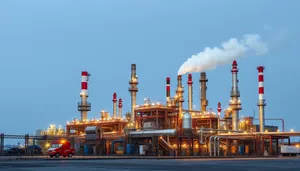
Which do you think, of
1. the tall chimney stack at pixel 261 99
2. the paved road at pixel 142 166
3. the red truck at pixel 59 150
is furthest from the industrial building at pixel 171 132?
the paved road at pixel 142 166

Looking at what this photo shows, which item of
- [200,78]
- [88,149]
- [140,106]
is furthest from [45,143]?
[200,78]

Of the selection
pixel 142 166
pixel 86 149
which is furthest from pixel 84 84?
pixel 142 166

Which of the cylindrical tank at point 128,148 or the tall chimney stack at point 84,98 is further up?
the tall chimney stack at point 84,98

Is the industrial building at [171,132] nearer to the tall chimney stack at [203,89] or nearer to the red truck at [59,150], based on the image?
the tall chimney stack at [203,89]

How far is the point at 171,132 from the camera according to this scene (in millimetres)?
76812

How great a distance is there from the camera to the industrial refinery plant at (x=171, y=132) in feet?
265

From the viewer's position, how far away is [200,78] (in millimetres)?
112625

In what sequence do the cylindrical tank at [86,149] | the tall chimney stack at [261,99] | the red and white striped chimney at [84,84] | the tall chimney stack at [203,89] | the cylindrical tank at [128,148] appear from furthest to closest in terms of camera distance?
the tall chimney stack at [203,89], the red and white striped chimney at [84,84], the tall chimney stack at [261,99], the cylindrical tank at [86,149], the cylindrical tank at [128,148]

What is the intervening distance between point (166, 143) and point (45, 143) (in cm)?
3971

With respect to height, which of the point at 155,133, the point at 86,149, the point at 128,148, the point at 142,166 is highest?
the point at 155,133

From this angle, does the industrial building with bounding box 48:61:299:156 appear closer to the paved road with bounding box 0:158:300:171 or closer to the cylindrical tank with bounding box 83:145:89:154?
the cylindrical tank with bounding box 83:145:89:154

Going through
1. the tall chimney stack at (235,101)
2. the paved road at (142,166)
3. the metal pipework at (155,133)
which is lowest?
the paved road at (142,166)

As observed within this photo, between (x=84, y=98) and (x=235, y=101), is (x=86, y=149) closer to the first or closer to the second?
(x=84, y=98)

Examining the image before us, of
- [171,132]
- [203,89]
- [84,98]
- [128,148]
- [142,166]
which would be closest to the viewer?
[142,166]
